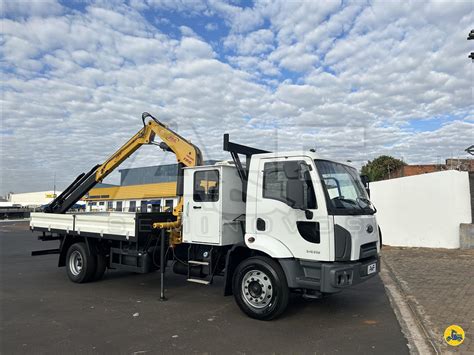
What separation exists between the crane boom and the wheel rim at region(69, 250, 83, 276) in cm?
184

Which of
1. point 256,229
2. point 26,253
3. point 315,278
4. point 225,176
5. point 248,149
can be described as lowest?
point 26,253

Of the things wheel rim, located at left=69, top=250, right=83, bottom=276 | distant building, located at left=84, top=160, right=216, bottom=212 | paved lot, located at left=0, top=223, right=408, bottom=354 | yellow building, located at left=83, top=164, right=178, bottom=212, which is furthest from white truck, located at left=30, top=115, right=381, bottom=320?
yellow building, located at left=83, top=164, right=178, bottom=212

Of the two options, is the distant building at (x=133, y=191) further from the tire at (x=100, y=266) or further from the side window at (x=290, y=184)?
the side window at (x=290, y=184)

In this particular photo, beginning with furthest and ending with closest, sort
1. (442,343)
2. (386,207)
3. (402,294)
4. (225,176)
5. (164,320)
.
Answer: (386,207) < (402,294) < (225,176) < (164,320) < (442,343)

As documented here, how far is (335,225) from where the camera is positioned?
18.8ft

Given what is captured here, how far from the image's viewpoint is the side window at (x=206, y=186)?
7.06 meters

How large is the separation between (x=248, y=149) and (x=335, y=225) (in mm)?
2361

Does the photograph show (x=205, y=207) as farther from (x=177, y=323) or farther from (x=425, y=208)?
(x=425, y=208)

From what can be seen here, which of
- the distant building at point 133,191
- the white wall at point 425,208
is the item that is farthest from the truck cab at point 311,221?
the distant building at point 133,191

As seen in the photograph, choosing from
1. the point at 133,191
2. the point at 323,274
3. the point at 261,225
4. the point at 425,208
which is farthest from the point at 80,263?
the point at 133,191

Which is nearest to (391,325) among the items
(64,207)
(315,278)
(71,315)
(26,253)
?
(315,278)

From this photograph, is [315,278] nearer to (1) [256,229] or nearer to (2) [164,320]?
(1) [256,229]

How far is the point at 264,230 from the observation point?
20.8ft

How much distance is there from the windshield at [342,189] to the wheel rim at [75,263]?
6206 millimetres
